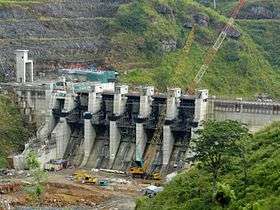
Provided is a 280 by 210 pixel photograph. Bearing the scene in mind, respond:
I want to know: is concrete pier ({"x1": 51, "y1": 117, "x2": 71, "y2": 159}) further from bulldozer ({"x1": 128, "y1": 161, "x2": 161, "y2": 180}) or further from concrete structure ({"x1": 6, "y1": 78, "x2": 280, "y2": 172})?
bulldozer ({"x1": 128, "y1": 161, "x2": 161, "y2": 180})

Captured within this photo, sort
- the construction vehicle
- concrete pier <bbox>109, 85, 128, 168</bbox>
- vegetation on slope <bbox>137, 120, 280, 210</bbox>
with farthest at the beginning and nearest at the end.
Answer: concrete pier <bbox>109, 85, 128, 168</bbox> → the construction vehicle → vegetation on slope <bbox>137, 120, 280, 210</bbox>

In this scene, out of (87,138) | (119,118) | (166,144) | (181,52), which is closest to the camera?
(166,144)

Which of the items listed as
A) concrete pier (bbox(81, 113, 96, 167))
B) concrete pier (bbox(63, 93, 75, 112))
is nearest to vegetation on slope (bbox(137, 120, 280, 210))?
concrete pier (bbox(81, 113, 96, 167))

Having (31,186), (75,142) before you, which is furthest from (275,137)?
(75,142)

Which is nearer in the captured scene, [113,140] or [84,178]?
[84,178]

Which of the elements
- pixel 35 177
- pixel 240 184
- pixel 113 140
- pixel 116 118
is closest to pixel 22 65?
pixel 116 118

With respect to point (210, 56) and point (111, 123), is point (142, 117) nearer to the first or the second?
point (111, 123)
